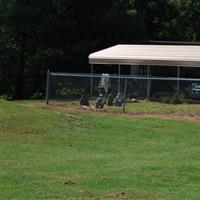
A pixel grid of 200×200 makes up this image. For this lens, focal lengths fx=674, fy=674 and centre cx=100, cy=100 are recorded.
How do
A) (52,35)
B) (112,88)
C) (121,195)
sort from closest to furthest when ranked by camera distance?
(121,195) < (112,88) < (52,35)

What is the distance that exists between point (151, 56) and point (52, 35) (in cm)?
816

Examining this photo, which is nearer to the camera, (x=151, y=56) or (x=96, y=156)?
(x=96, y=156)

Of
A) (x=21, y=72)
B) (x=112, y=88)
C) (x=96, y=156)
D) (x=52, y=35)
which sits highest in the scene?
(x=52, y=35)

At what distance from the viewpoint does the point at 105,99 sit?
27.8 m

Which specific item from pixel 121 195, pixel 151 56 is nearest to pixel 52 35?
pixel 151 56

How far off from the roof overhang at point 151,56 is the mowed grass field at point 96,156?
37.6 feet

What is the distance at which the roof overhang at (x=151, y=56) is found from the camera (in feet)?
116

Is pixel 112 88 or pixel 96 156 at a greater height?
pixel 112 88

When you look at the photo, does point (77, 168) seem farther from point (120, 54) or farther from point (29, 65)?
point (29, 65)

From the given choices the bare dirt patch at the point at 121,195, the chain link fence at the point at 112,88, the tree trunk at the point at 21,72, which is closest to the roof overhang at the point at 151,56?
the chain link fence at the point at 112,88

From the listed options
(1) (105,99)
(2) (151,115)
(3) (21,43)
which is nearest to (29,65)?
(3) (21,43)

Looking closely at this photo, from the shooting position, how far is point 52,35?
138 ft

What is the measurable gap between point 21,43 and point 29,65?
1544mm

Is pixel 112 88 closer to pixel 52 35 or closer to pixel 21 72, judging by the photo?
pixel 52 35
